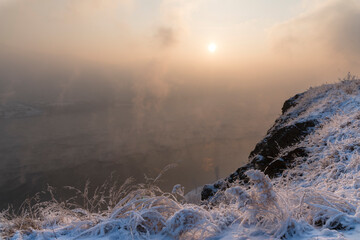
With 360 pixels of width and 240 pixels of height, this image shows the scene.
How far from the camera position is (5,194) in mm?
59000

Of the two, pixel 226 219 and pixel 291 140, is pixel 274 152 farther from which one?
pixel 226 219

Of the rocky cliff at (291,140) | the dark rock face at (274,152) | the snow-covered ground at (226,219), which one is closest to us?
the snow-covered ground at (226,219)

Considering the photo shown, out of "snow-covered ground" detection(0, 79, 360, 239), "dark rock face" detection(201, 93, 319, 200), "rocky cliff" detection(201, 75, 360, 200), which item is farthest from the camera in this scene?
"dark rock face" detection(201, 93, 319, 200)

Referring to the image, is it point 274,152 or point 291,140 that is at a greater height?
point 291,140

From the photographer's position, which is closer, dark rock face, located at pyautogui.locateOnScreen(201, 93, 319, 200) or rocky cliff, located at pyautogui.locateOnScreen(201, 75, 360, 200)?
rocky cliff, located at pyautogui.locateOnScreen(201, 75, 360, 200)

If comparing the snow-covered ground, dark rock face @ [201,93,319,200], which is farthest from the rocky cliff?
the snow-covered ground

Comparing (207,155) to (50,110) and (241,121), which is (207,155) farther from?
(50,110)

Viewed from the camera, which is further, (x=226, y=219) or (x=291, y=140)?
(x=291, y=140)

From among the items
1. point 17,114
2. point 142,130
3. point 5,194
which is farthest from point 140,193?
point 17,114

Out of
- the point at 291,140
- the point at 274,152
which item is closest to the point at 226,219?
the point at 274,152

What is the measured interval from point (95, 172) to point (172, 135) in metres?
62.0

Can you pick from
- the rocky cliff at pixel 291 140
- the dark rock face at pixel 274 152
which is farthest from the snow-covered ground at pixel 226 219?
the dark rock face at pixel 274 152

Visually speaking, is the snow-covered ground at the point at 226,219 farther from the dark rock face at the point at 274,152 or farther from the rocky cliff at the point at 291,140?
the dark rock face at the point at 274,152

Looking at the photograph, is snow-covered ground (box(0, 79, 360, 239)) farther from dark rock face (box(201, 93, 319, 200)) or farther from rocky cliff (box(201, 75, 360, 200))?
dark rock face (box(201, 93, 319, 200))
